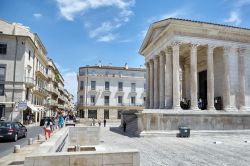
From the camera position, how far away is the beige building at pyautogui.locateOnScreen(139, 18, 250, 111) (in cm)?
2242

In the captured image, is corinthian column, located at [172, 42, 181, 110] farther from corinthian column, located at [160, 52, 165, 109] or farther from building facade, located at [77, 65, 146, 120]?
building facade, located at [77, 65, 146, 120]

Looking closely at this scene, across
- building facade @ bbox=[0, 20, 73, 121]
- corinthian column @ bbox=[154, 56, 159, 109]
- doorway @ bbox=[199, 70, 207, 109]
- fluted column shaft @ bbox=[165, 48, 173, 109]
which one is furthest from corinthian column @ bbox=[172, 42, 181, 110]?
building facade @ bbox=[0, 20, 73, 121]

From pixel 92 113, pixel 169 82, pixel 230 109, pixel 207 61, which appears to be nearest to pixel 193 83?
pixel 169 82

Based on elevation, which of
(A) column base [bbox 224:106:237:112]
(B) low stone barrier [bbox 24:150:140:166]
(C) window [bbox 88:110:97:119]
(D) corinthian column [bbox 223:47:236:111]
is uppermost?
(D) corinthian column [bbox 223:47:236:111]

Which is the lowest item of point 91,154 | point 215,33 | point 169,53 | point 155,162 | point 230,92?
point 155,162

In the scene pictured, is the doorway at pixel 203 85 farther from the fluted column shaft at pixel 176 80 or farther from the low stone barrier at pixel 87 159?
the low stone barrier at pixel 87 159

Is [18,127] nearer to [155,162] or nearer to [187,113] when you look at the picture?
[155,162]

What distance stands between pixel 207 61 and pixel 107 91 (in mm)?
37418

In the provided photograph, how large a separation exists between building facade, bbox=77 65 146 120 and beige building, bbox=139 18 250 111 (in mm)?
32031

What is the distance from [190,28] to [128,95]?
38491mm

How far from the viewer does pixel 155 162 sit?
9.84 m

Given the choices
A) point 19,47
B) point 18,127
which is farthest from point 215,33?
point 19,47

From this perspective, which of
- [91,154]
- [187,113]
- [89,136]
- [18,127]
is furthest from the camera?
[187,113]

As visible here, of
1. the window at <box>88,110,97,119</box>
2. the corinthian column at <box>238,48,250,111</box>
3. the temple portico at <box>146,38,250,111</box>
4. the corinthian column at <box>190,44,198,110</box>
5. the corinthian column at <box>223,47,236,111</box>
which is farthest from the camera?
the window at <box>88,110,97,119</box>
